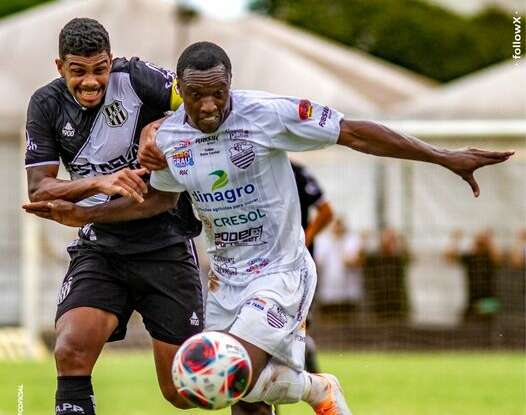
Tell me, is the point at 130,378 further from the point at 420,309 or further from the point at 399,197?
the point at 399,197

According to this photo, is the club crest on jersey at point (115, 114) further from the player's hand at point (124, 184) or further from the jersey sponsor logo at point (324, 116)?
the jersey sponsor logo at point (324, 116)

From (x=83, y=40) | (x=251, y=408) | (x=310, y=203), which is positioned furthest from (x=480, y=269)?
(x=83, y=40)

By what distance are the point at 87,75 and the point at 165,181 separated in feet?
2.39

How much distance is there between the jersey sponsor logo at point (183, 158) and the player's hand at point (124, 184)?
21 centimetres

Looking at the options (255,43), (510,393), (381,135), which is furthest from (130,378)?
(255,43)

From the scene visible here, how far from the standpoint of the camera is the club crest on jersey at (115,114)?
8.04 meters

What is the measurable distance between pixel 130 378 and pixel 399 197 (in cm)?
737

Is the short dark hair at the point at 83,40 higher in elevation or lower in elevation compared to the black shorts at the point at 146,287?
higher

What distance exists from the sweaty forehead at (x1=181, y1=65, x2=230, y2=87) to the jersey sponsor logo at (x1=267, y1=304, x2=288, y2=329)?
4.10 ft

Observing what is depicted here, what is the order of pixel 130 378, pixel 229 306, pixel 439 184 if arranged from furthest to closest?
pixel 439 184
pixel 130 378
pixel 229 306

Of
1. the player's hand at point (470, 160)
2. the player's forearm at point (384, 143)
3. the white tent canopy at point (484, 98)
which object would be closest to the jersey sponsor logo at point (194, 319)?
the player's forearm at point (384, 143)

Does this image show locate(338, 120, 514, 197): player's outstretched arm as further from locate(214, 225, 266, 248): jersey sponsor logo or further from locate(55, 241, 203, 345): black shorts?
locate(55, 241, 203, 345): black shorts

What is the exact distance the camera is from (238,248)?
25.5ft

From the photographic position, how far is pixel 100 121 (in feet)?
26.4
